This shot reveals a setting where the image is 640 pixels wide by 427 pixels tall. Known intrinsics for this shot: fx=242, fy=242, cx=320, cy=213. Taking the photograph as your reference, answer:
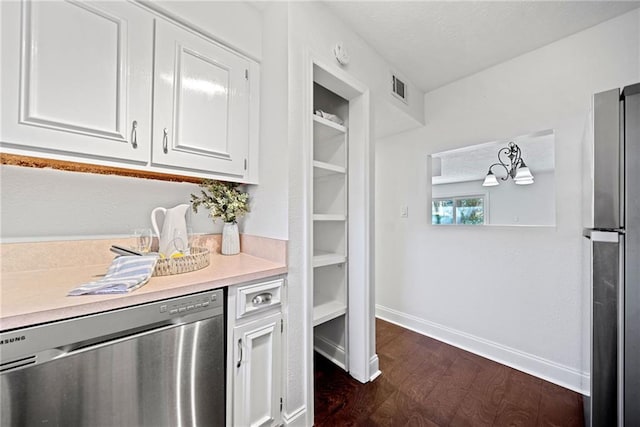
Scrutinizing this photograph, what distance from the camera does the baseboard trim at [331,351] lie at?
6.14 feet

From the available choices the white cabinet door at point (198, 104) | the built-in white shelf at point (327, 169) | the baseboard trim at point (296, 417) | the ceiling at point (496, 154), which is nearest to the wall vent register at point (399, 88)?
the ceiling at point (496, 154)

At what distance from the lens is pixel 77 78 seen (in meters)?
0.97

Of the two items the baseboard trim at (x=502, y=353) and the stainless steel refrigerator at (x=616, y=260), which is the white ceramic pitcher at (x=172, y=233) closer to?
the stainless steel refrigerator at (x=616, y=260)

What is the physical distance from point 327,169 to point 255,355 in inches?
47.2

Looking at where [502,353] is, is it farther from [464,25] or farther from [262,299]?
[464,25]

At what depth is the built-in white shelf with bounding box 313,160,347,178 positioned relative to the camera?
1638 millimetres

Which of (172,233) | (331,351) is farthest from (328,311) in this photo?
(172,233)

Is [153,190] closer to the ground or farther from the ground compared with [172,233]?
farther from the ground

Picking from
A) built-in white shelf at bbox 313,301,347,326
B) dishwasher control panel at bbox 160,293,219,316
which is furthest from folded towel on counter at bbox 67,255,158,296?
built-in white shelf at bbox 313,301,347,326

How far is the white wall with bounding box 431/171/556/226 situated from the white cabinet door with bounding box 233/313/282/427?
202 cm

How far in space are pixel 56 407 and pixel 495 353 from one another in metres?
2.62

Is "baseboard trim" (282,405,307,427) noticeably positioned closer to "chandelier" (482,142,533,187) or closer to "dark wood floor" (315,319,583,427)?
"dark wood floor" (315,319,583,427)

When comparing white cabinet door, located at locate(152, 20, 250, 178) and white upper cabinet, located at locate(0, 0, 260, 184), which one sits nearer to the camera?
white upper cabinet, located at locate(0, 0, 260, 184)

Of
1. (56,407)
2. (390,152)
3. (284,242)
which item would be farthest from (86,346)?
(390,152)
